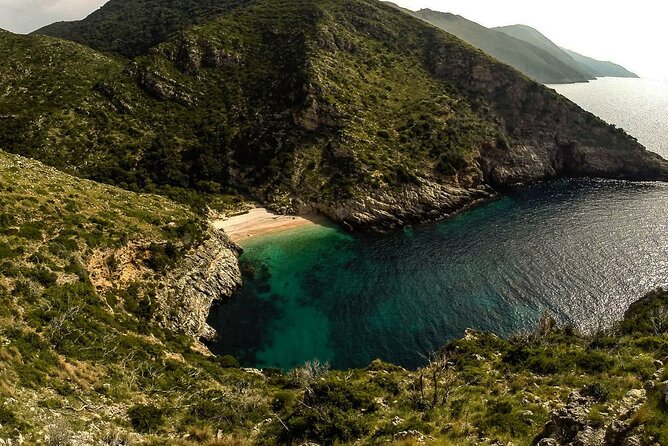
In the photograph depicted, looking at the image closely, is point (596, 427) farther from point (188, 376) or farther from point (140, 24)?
point (140, 24)

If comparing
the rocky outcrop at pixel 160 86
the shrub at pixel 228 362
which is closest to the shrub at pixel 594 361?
the shrub at pixel 228 362

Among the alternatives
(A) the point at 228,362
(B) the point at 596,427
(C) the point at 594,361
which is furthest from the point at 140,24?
(B) the point at 596,427

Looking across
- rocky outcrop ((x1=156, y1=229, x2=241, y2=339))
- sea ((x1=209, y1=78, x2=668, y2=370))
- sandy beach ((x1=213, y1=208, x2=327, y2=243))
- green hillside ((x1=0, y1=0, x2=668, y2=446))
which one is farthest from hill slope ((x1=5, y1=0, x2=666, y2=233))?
rocky outcrop ((x1=156, y1=229, x2=241, y2=339))

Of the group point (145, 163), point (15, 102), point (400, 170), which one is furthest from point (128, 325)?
point (15, 102)

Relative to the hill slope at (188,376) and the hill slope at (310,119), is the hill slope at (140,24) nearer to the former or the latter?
the hill slope at (310,119)

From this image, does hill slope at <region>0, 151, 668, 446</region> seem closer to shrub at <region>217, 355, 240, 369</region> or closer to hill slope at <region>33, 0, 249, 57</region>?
shrub at <region>217, 355, 240, 369</region>
